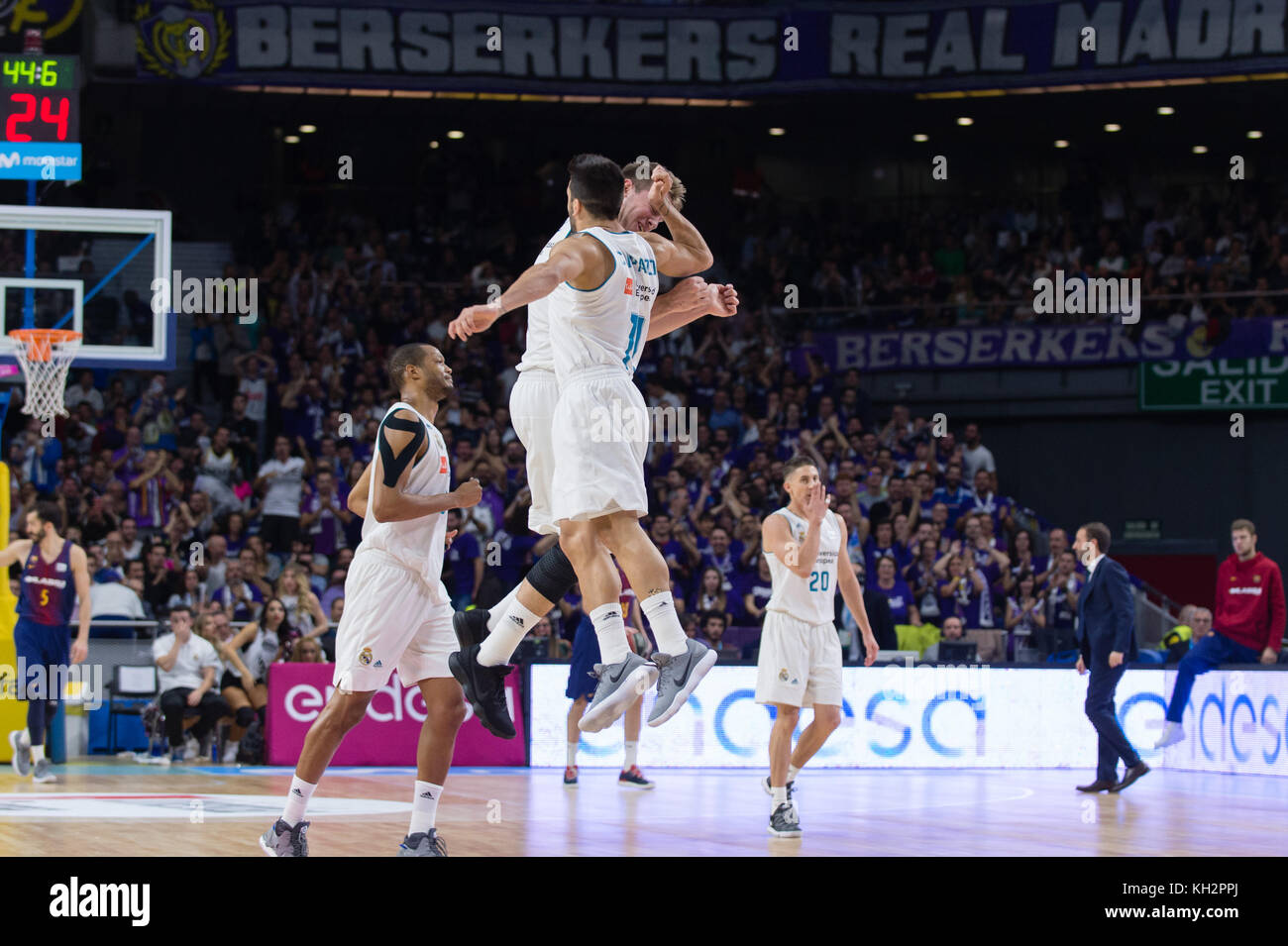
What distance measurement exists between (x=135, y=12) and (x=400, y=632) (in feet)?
54.6

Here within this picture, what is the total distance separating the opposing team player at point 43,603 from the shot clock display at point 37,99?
3.98 metres

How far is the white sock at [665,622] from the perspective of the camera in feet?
22.1

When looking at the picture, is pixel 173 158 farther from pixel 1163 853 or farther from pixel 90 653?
pixel 1163 853

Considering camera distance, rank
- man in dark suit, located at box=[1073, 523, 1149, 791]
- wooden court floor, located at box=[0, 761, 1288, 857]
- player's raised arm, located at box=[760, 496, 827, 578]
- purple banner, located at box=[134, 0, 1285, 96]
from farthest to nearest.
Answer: purple banner, located at box=[134, 0, 1285, 96], man in dark suit, located at box=[1073, 523, 1149, 791], player's raised arm, located at box=[760, 496, 827, 578], wooden court floor, located at box=[0, 761, 1288, 857]

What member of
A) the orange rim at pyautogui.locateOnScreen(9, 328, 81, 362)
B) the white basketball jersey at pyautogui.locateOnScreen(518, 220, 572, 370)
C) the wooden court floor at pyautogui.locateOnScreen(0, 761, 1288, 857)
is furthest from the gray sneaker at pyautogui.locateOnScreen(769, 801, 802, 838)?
the orange rim at pyautogui.locateOnScreen(9, 328, 81, 362)

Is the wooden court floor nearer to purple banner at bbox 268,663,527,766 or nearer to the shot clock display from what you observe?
purple banner at bbox 268,663,527,766

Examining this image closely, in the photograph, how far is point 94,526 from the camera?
17516 mm

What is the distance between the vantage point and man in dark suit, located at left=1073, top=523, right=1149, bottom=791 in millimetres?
13188

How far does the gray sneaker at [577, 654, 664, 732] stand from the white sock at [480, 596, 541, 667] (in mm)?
646

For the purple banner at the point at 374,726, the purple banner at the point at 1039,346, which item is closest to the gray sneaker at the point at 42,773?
the purple banner at the point at 374,726

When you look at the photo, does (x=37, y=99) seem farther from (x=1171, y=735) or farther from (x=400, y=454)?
(x=1171, y=735)

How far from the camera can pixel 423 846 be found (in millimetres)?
7527

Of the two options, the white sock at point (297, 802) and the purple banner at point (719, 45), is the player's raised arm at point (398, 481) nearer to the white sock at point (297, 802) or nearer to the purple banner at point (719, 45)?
the white sock at point (297, 802)

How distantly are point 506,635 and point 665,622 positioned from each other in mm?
843
